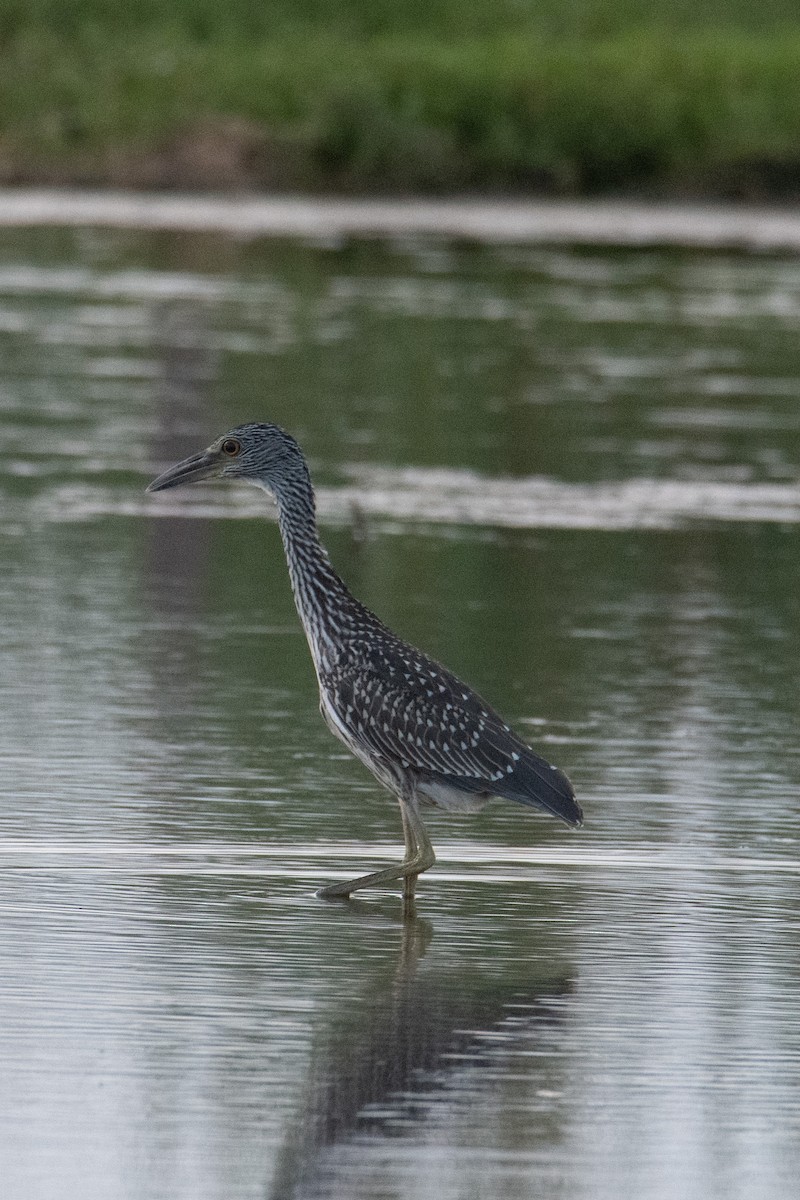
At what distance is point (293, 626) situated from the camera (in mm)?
13266

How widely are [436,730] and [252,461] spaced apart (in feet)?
4.01

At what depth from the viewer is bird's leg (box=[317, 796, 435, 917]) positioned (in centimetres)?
871

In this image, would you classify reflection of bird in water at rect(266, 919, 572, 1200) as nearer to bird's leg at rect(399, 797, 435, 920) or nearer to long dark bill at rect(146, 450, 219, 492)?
bird's leg at rect(399, 797, 435, 920)

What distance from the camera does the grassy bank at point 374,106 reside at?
43094mm

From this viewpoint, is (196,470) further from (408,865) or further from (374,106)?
(374,106)

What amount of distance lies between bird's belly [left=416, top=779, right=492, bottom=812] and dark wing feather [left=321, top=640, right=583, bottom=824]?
0.11ft

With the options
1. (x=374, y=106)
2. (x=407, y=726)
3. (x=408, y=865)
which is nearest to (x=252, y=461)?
(x=407, y=726)

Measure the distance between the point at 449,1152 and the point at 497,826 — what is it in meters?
3.37

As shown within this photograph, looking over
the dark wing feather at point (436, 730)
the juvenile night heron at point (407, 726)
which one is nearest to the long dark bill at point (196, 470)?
the juvenile night heron at point (407, 726)

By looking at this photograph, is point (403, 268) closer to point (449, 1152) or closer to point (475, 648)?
point (475, 648)

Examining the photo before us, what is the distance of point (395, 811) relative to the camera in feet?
32.9

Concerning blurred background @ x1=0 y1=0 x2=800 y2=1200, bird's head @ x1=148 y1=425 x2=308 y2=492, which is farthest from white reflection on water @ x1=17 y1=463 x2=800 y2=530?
bird's head @ x1=148 y1=425 x2=308 y2=492

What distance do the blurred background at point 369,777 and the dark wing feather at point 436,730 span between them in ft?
1.22

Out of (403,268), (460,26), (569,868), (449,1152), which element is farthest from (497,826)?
(460,26)
